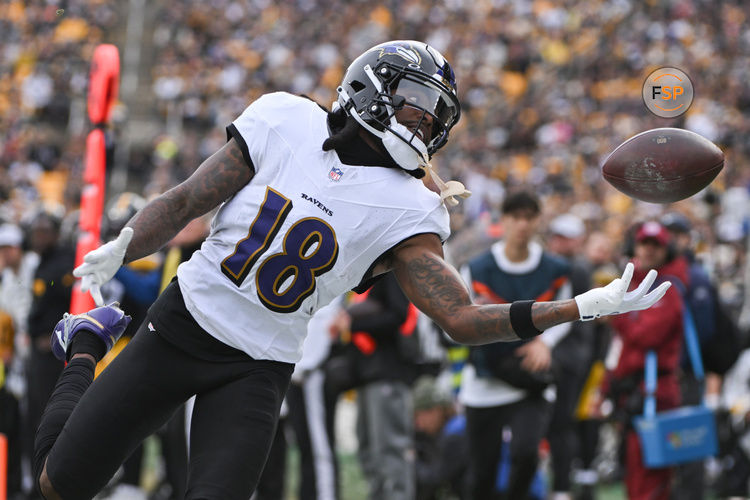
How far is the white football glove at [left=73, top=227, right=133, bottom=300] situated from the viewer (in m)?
3.42

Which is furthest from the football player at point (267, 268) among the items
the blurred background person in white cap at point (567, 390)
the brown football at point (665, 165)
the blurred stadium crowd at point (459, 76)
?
the blurred stadium crowd at point (459, 76)

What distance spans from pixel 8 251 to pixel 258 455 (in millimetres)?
4261

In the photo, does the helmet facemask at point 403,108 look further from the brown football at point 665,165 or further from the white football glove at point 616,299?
the white football glove at point 616,299

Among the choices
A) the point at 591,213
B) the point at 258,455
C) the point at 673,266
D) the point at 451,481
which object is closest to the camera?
the point at 258,455

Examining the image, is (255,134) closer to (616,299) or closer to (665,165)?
(616,299)

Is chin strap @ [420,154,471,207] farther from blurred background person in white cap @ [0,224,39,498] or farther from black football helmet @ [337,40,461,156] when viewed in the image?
blurred background person in white cap @ [0,224,39,498]

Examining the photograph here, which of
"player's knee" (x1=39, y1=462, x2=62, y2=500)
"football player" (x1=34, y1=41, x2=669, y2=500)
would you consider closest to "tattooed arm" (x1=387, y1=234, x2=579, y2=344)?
"football player" (x1=34, y1=41, x2=669, y2=500)

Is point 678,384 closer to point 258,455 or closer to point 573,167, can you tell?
point 258,455

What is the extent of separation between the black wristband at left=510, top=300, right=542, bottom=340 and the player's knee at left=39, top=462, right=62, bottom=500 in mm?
1574

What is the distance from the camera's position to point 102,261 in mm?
3459

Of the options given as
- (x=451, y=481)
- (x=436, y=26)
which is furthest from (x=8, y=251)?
(x=436, y=26)

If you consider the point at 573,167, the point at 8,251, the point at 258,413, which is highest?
the point at 258,413

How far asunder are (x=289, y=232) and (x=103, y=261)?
64cm

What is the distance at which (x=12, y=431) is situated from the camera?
7.06 metres
